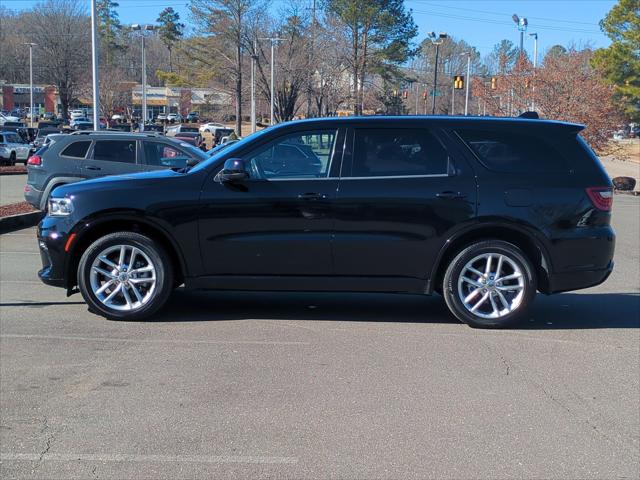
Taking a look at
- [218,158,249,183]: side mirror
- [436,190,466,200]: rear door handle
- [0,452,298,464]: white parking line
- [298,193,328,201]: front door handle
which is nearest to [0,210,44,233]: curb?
[218,158,249,183]: side mirror

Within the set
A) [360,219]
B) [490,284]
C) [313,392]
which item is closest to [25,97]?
[360,219]

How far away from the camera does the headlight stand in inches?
259

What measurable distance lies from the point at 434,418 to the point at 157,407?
178 centimetres

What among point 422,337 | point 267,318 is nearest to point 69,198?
point 267,318

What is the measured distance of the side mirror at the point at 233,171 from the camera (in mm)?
6352

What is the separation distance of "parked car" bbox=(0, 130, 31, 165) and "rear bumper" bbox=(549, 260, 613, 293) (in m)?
34.3

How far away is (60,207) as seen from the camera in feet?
21.7

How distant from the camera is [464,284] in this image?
6598 millimetres

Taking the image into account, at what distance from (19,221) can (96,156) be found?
6.26ft

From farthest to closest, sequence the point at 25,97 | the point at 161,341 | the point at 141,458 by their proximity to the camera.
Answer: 1. the point at 25,97
2. the point at 161,341
3. the point at 141,458

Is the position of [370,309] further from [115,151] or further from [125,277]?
[115,151]

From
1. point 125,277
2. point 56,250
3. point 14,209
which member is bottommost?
point 14,209

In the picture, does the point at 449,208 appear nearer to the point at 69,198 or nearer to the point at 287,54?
the point at 69,198

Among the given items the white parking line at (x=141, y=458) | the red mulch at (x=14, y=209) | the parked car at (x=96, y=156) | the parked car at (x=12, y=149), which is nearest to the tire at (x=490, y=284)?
the white parking line at (x=141, y=458)
